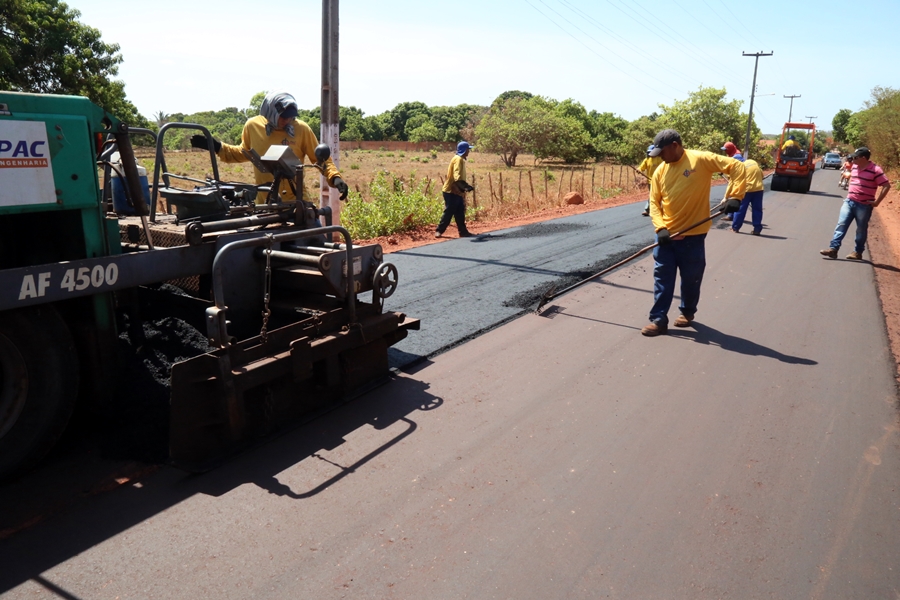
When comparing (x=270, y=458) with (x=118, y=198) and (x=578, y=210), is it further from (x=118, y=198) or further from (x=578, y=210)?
(x=578, y=210)

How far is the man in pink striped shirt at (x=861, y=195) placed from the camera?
957cm

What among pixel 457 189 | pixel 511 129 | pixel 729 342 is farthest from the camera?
pixel 511 129

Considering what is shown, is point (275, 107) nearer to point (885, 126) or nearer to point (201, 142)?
point (201, 142)

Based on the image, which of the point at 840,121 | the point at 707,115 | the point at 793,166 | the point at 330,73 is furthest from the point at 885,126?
the point at 840,121

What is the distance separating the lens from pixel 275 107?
17.3ft

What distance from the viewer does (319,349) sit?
12.8 ft

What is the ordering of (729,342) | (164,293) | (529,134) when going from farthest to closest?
(529,134), (729,342), (164,293)

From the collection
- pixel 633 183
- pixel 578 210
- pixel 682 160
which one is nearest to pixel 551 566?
pixel 682 160

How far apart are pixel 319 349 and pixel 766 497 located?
2.61 metres

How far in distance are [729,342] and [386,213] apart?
7667 mm

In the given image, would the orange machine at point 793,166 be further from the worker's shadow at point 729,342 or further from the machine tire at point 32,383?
the machine tire at point 32,383

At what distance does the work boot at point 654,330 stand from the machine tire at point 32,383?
4.66 m

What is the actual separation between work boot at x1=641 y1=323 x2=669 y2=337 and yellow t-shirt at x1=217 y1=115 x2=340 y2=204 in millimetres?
3173

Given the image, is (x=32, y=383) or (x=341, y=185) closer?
(x=32, y=383)
